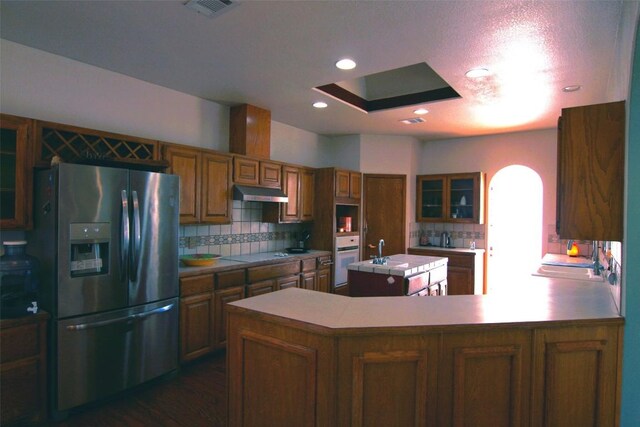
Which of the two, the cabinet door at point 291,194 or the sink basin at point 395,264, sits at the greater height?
the cabinet door at point 291,194

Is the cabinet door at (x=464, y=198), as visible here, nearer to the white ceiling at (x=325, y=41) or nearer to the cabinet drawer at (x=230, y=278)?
the white ceiling at (x=325, y=41)

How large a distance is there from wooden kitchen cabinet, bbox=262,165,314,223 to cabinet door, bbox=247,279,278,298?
0.85m

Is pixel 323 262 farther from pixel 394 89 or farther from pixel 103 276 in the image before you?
pixel 103 276

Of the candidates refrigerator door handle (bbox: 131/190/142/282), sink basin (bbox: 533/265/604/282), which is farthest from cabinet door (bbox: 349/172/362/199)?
A: refrigerator door handle (bbox: 131/190/142/282)

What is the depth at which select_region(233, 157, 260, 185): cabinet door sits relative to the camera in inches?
154

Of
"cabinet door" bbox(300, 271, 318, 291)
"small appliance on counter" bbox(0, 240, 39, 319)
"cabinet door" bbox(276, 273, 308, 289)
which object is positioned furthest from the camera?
"cabinet door" bbox(300, 271, 318, 291)

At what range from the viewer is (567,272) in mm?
3289

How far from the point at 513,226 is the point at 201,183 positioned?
15.3 ft

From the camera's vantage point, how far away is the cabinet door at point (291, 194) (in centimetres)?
456

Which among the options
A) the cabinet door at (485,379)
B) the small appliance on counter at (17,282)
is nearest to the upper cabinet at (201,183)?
the small appliance on counter at (17,282)

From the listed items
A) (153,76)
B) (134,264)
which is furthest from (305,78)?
(134,264)

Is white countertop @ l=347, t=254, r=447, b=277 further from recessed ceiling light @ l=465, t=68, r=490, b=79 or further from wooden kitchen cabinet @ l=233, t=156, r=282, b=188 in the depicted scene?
recessed ceiling light @ l=465, t=68, r=490, b=79

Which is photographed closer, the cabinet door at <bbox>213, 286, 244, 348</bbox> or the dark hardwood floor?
the dark hardwood floor

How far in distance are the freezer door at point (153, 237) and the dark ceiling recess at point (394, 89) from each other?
5.79 feet
